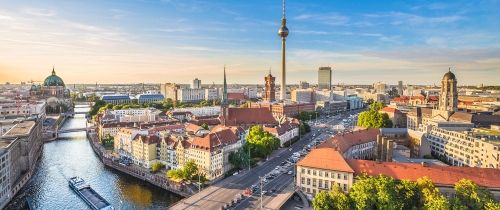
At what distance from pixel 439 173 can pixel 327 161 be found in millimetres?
15910

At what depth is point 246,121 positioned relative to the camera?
395ft

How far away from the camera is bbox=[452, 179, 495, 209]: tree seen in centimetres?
3947

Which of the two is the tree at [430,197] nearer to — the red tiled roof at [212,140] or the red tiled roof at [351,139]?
the red tiled roof at [351,139]

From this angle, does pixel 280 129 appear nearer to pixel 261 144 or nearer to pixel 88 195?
pixel 261 144

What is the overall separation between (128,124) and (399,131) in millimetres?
83363

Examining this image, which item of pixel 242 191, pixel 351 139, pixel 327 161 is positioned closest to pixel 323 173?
pixel 327 161

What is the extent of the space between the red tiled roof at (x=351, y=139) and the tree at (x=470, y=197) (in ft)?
84.3

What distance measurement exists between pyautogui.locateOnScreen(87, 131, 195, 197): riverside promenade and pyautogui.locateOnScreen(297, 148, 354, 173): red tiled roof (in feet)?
72.3

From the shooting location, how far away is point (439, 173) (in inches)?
1949

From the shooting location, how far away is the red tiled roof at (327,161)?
54.5 meters

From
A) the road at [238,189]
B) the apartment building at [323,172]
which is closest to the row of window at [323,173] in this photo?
the apartment building at [323,172]

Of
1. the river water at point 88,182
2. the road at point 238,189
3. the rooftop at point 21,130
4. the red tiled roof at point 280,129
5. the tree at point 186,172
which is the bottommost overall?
the river water at point 88,182

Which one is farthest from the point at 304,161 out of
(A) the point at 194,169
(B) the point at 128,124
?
(B) the point at 128,124

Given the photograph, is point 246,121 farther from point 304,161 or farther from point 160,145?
point 304,161
